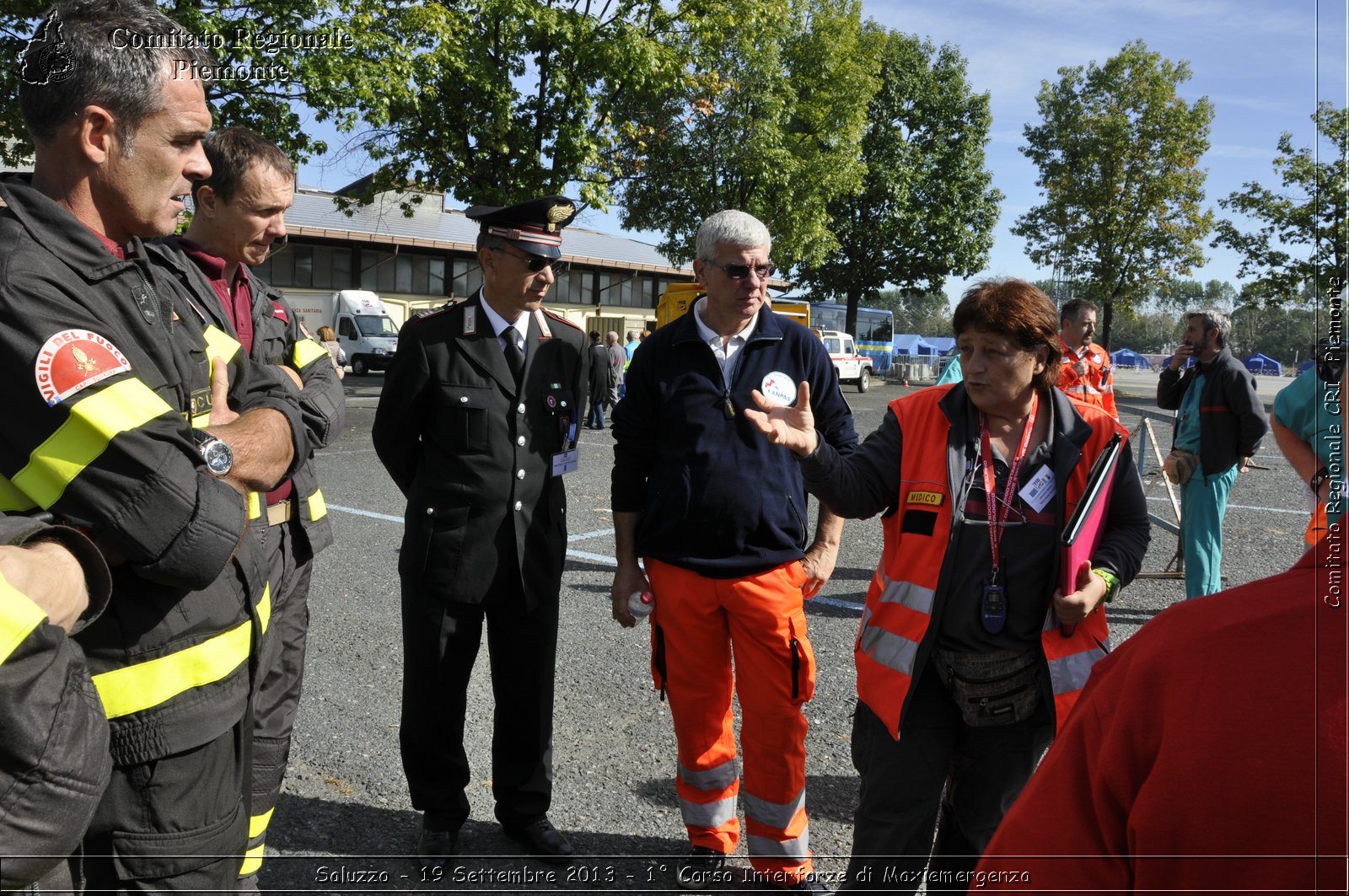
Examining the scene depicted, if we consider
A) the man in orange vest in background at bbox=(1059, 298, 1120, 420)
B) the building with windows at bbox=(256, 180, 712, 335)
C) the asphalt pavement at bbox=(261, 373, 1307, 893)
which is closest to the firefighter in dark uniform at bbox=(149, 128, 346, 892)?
the asphalt pavement at bbox=(261, 373, 1307, 893)

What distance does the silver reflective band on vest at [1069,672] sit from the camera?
2467mm

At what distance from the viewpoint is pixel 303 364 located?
3115 millimetres

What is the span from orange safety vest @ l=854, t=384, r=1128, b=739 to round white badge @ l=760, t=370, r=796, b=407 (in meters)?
0.61

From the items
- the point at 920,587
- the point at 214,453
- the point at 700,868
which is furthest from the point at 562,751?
the point at 214,453

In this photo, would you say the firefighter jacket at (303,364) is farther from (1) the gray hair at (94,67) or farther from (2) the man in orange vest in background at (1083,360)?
(2) the man in orange vest in background at (1083,360)

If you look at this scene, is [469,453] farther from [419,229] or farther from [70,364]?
[419,229]

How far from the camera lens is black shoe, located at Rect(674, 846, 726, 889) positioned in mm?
3182

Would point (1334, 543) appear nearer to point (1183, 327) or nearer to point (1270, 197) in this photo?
point (1270, 197)

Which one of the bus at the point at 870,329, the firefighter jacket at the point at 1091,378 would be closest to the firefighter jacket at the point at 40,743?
the firefighter jacket at the point at 1091,378

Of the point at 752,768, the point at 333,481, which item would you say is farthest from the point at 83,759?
the point at 333,481

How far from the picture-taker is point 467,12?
18.3 meters

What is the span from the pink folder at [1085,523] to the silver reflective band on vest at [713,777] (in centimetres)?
129

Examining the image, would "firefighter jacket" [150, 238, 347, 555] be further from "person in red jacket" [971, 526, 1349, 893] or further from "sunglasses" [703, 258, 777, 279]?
"person in red jacket" [971, 526, 1349, 893]

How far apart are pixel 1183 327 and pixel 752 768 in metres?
4.83
